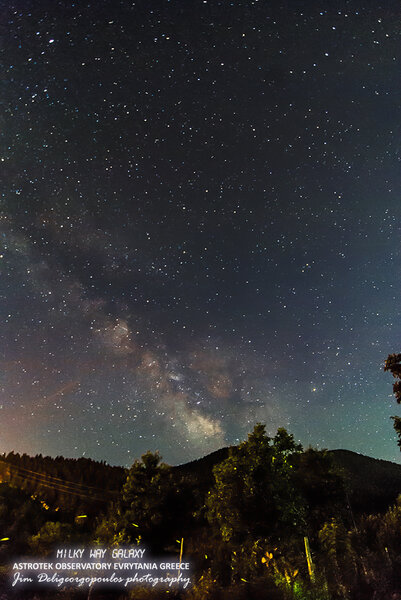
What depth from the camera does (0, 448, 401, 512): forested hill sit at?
46469 millimetres

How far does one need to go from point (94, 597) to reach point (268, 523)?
1146 centimetres

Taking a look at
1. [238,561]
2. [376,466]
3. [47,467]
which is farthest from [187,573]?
[376,466]

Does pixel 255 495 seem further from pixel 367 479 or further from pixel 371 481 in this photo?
pixel 367 479

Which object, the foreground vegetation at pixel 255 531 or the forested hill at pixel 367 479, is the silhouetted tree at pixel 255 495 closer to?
the foreground vegetation at pixel 255 531

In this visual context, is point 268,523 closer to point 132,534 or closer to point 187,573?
point 187,573

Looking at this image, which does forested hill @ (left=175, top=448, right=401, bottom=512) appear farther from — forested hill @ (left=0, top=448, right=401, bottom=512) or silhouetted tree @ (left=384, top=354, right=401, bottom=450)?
silhouetted tree @ (left=384, top=354, right=401, bottom=450)

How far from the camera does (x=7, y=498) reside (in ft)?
136

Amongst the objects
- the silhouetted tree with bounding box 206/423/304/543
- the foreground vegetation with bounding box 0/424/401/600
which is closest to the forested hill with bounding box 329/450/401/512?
the foreground vegetation with bounding box 0/424/401/600

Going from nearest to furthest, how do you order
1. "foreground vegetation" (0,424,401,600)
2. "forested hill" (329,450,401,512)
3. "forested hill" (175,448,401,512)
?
"foreground vegetation" (0,424,401,600), "forested hill" (175,448,401,512), "forested hill" (329,450,401,512)

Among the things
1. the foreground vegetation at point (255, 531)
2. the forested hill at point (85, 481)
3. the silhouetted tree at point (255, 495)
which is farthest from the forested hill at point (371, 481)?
the silhouetted tree at point (255, 495)

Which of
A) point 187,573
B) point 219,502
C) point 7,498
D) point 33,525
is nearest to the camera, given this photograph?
point 219,502

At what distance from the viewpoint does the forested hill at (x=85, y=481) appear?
46469 mm

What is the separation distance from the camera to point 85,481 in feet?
162

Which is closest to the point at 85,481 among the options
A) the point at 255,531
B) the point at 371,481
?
the point at 255,531
